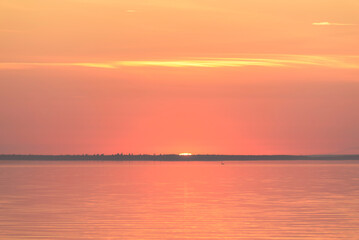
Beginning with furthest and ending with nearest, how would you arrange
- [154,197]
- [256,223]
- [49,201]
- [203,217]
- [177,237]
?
[154,197]
[49,201]
[203,217]
[256,223]
[177,237]

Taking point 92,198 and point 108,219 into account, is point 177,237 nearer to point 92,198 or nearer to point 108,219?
point 108,219

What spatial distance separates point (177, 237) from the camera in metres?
28.0

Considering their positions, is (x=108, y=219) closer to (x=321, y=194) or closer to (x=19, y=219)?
(x=19, y=219)

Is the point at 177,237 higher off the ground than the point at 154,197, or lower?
higher

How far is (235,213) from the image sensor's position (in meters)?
36.8

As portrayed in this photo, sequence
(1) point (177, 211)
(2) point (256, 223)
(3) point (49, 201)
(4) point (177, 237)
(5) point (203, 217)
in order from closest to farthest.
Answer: (4) point (177, 237) < (2) point (256, 223) < (5) point (203, 217) < (1) point (177, 211) < (3) point (49, 201)

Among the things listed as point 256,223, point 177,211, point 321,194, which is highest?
point 256,223

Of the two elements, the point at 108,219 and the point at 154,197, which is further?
the point at 154,197

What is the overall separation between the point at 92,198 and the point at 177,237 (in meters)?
20.8

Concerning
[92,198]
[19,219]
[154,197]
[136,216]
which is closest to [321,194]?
[154,197]

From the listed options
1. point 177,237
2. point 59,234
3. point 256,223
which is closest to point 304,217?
point 256,223

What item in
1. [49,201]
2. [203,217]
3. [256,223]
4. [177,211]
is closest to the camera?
[256,223]

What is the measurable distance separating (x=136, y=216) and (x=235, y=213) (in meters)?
5.05

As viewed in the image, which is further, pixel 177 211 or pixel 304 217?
pixel 177 211
